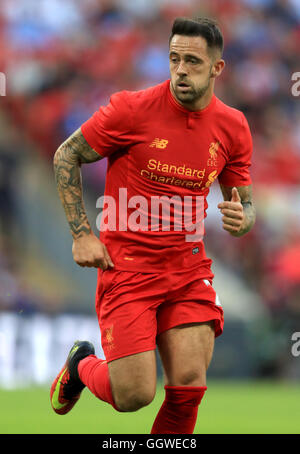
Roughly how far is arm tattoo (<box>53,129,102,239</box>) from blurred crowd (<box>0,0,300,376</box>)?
26.4ft

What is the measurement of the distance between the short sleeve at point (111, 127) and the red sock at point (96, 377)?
1.23 meters

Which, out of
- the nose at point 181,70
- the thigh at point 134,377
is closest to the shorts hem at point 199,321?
the thigh at point 134,377

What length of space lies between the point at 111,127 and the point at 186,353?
1.28 m

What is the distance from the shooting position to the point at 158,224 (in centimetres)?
461

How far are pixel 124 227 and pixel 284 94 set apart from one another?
1026cm

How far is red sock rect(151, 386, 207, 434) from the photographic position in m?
4.54

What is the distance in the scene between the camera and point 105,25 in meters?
14.4

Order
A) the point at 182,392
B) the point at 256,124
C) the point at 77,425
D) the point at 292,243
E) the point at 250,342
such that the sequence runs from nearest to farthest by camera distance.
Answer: the point at 182,392, the point at 77,425, the point at 250,342, the point at 292,243, the point at 256,124

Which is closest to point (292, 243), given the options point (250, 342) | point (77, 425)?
point (250, 342)

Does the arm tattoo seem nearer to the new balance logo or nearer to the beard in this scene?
the new balance logo

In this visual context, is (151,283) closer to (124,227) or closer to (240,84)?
(124,227)

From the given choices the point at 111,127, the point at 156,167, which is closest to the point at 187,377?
the point at 156,167

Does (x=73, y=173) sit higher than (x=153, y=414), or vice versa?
(x=73, y=173)

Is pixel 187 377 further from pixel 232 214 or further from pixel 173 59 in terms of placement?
pixel 173 59
